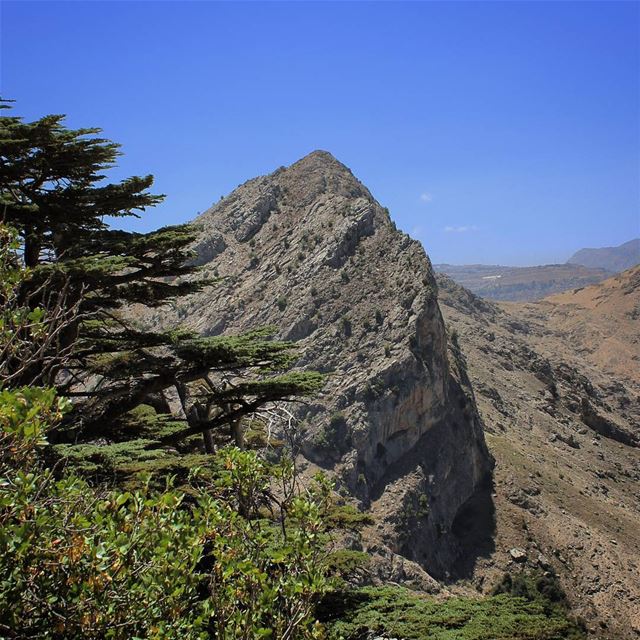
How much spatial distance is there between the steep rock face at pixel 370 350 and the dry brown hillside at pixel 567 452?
4.30 metres

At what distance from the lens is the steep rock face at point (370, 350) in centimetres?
4247

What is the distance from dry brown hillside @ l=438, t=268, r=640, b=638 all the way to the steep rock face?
4.30 meters

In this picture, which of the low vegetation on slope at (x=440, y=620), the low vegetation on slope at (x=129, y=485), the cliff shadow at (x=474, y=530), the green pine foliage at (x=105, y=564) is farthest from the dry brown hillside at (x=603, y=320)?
the green pine foliage at (x=105, y=564)

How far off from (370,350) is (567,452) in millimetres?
23036

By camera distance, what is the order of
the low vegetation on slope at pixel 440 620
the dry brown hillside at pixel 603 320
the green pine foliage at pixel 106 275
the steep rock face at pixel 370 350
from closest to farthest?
the low vegetation on slope at pixel 440 620, the green pine foliage at pixel 106 275, the steep rock face at pixel 370 350, the dry brown hillside at pixel 603 320

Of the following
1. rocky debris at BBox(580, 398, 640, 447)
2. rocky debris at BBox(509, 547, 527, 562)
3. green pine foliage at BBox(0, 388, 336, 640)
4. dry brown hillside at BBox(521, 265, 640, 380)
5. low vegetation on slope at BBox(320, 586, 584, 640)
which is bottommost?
rocky debris at BBox(509, 547, 527, 562)

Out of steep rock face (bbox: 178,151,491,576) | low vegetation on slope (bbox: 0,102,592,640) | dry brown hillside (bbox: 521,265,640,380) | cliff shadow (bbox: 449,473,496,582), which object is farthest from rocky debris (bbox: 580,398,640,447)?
low vegetation on slope (bbox: 0,102,592,640)

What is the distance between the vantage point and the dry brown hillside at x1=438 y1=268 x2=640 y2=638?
37625mm

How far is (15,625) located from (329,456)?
4071 cm

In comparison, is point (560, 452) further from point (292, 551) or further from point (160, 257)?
point (292, 551)

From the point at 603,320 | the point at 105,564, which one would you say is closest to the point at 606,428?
the point at 603,320

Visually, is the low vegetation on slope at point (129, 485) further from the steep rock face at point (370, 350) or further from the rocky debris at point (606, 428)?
the rocky debris at point (606, 428)

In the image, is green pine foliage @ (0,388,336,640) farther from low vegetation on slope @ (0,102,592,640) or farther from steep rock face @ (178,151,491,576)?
steep rock face @ (178,151,491,576)

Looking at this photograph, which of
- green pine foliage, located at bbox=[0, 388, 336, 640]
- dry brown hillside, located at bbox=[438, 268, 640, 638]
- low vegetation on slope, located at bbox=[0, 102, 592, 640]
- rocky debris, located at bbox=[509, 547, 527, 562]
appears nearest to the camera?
green pine foliage, located at bbox=[0, 388, 336, 640]
